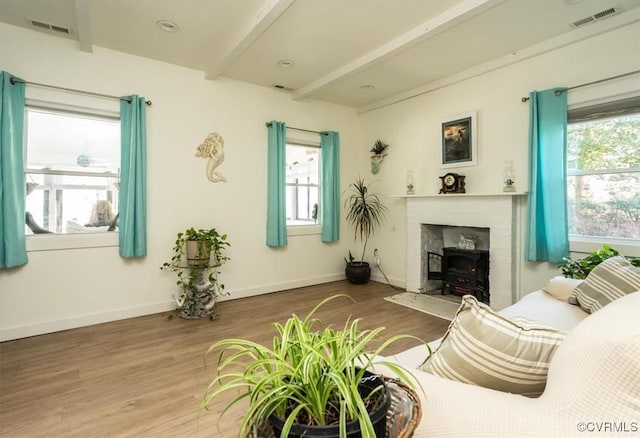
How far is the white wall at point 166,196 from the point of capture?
10.3ft

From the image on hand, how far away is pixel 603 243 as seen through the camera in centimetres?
311

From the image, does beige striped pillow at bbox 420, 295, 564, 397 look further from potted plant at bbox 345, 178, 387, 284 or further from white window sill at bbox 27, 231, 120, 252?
potted plant at bbox 345, 178, 387, 284

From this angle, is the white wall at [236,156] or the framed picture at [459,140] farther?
the framed picture at [459,140]

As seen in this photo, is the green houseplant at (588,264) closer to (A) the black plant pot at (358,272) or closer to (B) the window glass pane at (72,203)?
(A) the black plant pot at (358,272)

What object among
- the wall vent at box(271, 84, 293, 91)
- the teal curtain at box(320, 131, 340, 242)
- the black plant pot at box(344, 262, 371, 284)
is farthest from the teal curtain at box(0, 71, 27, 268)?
the black plant pot at box(344, 262, 371, 284)

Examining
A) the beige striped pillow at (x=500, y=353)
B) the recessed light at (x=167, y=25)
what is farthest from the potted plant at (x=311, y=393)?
the recessed light at (x=167, y=25)

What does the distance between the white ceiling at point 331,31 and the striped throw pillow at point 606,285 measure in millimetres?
2056

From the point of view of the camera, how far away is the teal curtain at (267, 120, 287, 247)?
14.8 feet

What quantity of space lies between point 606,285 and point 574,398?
1.71 m

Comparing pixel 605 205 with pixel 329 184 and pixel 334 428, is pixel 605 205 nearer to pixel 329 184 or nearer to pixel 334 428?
pixel 329 184

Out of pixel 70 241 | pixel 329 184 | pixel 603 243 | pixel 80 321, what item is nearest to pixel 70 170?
pixel 70 241

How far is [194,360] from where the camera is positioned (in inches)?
101

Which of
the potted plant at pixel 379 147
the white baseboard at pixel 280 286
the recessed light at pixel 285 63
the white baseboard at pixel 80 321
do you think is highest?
the recessed light at pixel 285 63

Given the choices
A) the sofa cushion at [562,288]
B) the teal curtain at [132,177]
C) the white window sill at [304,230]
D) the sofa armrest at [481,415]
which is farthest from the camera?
the white window sill at [304,230]
